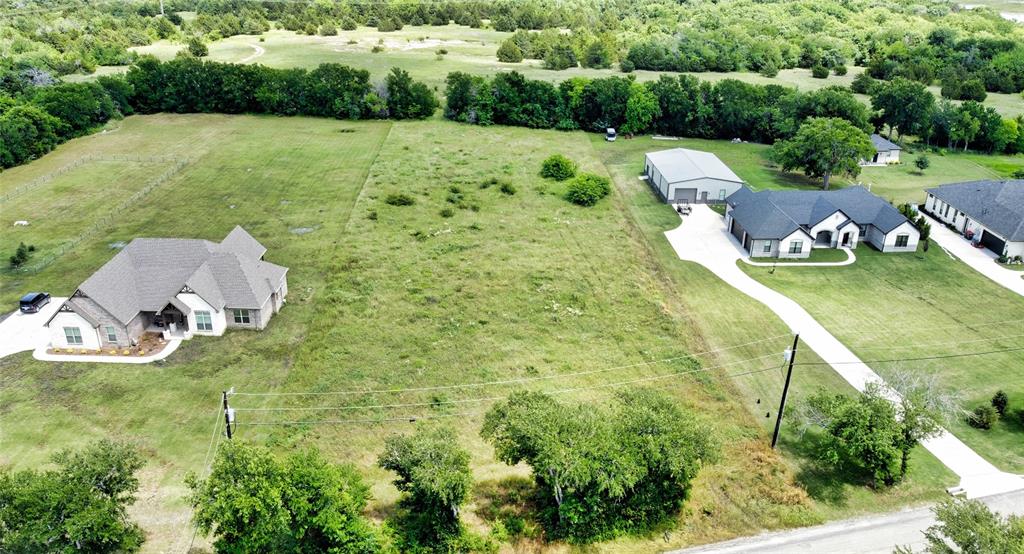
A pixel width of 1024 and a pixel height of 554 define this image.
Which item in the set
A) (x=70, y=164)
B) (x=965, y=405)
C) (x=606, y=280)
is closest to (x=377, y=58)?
(x=70, y=164)

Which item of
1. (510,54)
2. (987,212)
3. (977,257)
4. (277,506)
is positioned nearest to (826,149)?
(987,212)

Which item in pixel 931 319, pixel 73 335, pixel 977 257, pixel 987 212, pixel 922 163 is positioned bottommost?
pixel 73 335

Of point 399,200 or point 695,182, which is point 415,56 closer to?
point 399,200

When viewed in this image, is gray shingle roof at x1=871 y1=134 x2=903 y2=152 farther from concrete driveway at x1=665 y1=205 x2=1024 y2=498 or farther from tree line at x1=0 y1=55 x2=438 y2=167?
tree line at x1=0 y1=55 x2=438 y2=167

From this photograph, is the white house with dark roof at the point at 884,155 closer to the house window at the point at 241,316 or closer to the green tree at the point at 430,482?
the house window at the point at 241,316

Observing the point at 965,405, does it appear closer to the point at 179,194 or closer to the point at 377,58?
the point at 179,194
